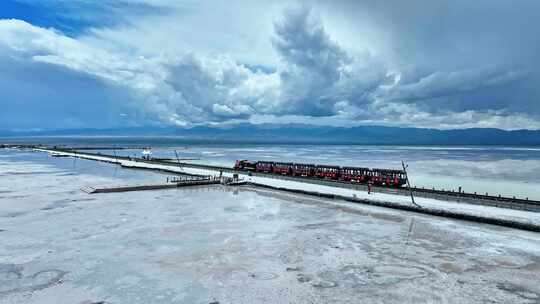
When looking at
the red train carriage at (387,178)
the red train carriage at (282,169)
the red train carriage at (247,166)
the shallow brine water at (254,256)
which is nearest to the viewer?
the shallow brine water at (254,256)

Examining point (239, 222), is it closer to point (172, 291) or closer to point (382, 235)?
point (382, 235)

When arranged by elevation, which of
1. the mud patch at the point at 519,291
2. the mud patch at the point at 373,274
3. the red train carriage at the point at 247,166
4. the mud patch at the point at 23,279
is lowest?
the mud patch at the point at 23,279

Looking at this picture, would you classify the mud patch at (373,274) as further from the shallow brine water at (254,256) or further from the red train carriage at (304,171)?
the red train carriage at (304,171)

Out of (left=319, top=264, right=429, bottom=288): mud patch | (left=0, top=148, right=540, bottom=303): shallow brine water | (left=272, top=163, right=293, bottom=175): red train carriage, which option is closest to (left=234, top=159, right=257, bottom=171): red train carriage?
(left=272, top=163, right=293, bottom=175): red train carriage

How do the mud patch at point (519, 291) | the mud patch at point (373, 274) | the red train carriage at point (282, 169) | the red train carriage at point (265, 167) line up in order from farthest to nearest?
the red train carriage at point (265, 167), the red train carriage at point (282, 169), the mud patch at point (373, 274), the mud patch at point (519, 291)

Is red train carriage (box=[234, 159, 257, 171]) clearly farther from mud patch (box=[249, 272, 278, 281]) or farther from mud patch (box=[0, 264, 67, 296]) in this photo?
mud patch (box=[0, 264, 67, 296])

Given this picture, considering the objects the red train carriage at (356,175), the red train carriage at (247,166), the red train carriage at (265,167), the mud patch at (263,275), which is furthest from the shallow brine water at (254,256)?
the red train carriage at (247,166)

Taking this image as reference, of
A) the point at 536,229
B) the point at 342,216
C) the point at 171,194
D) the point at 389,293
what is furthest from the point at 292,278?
the point at 171,194
